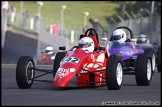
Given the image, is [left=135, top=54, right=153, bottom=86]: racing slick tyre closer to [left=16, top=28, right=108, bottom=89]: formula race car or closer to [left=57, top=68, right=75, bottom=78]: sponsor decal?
[left=16, top=28, right=108, bottom=89]: formula race car

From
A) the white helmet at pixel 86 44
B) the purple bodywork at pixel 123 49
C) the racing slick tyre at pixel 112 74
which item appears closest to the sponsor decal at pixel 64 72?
the racing slick tyre at pixel 112 74

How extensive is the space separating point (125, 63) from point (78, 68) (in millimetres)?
5010

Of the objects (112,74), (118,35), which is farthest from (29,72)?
(118,35)

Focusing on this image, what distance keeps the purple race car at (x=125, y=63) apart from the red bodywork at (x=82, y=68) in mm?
351

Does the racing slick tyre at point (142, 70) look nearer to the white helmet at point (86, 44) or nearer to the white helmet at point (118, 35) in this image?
the white helmet at point (86, 44)

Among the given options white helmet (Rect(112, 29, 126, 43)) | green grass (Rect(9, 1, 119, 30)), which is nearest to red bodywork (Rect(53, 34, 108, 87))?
white helmet (Rect(112, 29, 126, 43))

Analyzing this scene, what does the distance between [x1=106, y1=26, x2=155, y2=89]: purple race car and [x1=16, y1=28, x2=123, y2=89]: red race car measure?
84mm

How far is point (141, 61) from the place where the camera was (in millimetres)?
16094

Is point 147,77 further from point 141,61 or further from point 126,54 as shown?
point 126,54

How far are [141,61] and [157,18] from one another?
804 inches

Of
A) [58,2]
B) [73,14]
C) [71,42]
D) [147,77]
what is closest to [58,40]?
A: [71,42]

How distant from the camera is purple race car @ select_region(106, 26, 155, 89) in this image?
14570 millimetres

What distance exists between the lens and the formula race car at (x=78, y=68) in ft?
47.9

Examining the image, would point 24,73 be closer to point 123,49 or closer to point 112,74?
point 112,74
